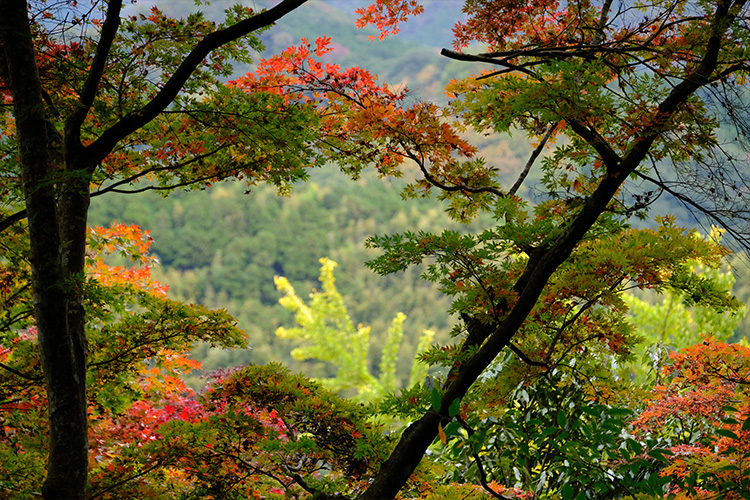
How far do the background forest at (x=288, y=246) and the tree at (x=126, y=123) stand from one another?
18.8 metres

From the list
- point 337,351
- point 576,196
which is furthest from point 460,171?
point 337,351

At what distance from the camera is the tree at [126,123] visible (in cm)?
220

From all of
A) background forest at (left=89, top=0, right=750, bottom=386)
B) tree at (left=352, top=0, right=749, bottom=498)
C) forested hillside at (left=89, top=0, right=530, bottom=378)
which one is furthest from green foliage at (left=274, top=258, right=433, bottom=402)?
tree at (left=352, top=0, right=749, bottom=498)

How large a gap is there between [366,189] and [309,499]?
2975 centimetres

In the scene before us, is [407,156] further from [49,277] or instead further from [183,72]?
[49,277]

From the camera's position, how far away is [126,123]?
2.35 meters

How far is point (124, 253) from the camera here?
4.05 metres

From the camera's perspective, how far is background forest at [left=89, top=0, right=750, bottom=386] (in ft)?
80.9

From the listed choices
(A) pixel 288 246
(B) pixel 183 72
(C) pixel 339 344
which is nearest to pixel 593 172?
(B) pixel 183 72

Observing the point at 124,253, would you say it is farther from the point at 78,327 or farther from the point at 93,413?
the point at 78,327

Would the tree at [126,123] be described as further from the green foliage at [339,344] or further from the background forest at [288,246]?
the background forest at [288,246]

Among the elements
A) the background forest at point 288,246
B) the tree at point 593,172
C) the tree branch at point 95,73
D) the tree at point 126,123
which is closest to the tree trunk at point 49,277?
the tree at point 126,123

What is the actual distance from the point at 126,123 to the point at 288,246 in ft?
84.8

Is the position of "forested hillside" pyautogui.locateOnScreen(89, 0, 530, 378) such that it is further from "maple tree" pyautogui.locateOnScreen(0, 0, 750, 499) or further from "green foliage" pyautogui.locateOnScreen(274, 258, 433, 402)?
"maple tree" pyautogui.locateOnScreen(0, 0, 750, 499)
